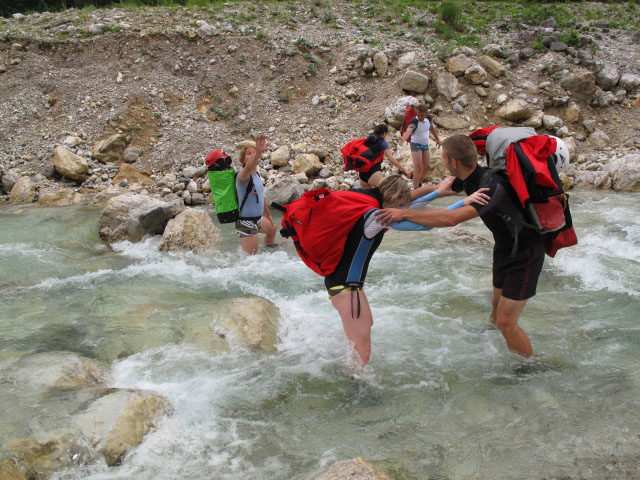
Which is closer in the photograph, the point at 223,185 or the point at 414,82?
→ the point at 223,185

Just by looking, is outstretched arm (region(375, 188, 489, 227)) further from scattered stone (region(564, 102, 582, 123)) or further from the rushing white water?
scattered stone (region(564, 102, 582, 123))

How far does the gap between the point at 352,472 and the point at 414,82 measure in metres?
14.4

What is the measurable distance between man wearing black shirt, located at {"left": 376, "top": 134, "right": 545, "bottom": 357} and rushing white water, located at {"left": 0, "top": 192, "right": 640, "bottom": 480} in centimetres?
71

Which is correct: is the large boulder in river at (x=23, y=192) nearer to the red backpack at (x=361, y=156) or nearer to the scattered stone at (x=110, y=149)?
the scattered stone at (x=110, y=149)

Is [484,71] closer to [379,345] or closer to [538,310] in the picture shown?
[538,310]

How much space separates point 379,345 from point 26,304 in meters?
4.28

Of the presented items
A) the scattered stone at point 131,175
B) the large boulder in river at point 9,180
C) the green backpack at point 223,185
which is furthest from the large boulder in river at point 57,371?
the large boulder in river at point 9,180

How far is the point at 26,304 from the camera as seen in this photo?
235 inches

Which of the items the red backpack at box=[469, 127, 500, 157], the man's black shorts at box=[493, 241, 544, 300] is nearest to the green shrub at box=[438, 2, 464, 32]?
the red backpack at box=[469, 127, 500, 157]

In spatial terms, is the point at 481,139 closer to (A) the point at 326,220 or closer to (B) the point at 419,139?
(A) the point at 326,220

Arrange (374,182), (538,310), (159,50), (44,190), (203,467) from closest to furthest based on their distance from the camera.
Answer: (203,467) → (538,310) → (374,182) → (44,190) → (159,50)

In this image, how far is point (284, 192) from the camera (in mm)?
10727

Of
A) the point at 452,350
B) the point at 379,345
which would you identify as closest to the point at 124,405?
the point at 379,345

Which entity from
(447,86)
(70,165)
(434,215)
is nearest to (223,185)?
(434,215)
